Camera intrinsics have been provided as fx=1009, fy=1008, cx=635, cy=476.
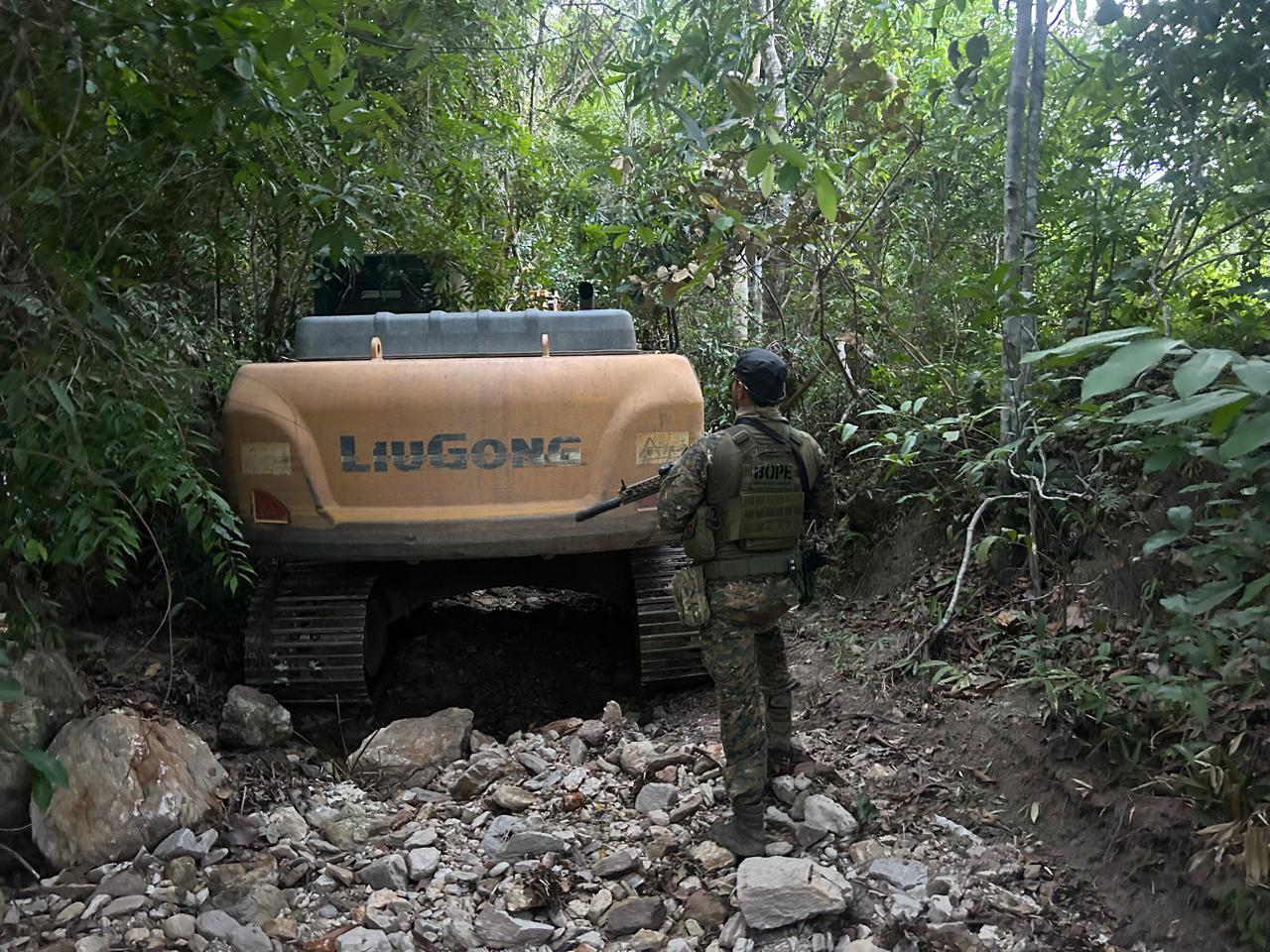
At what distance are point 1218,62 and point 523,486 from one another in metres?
3.10

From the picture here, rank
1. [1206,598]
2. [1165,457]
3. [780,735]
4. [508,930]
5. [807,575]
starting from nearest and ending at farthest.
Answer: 1. [1165,457]
2. [1206,598]
3. [508,930]
4. [807,575]
5. [780,735]

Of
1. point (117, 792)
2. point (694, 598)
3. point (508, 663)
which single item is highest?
point (694, 598)

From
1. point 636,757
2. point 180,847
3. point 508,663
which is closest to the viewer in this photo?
point 180,847

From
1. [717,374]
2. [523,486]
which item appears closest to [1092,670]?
[523,486]

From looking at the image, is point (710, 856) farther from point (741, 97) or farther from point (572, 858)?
point (741, 97)

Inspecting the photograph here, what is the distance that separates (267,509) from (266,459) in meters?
0.23

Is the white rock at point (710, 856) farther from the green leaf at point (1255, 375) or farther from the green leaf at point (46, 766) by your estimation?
the green leaf at point (1255, 375)

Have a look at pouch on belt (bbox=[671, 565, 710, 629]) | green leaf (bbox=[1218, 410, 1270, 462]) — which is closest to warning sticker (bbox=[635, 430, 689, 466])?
pouch on belt (bbox=[671, 565, 710, 629])

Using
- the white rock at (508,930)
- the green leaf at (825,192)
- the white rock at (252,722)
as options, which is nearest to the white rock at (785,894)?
the white rock at (508,930)

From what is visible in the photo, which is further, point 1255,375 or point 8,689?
point 8,689

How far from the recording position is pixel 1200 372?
55.4 inches

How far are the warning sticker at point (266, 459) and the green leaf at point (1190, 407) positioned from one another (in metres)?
3.78

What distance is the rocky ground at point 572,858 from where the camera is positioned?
291 cm

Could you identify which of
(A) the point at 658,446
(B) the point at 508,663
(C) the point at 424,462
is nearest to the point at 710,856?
(A) the point at 658,446
